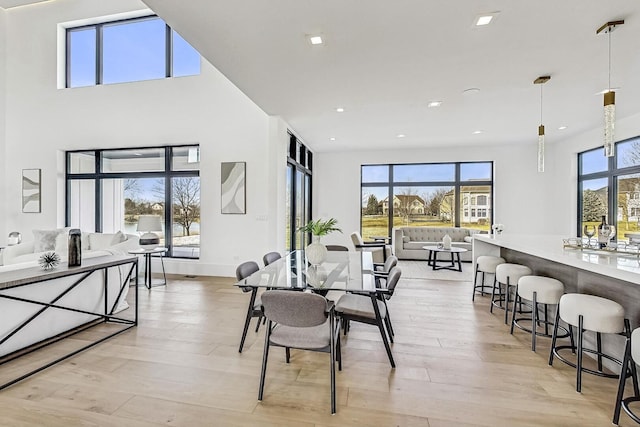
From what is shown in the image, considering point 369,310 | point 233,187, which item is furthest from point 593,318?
point 233,187

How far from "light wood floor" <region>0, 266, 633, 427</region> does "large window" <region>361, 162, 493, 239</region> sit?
16.6 feet

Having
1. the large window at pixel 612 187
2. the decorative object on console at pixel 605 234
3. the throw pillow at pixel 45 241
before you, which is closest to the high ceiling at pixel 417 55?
the large window at pixel 612 187

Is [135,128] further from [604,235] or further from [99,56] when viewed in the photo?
[604,235]

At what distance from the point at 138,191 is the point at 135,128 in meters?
1.23

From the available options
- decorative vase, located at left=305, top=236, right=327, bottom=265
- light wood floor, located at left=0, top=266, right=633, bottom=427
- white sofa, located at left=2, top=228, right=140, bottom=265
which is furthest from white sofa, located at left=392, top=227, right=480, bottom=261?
white sofa, located at left=2, top=228, right=140, bottom=265

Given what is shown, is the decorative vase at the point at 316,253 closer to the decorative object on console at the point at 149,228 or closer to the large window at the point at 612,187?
the decorative object on console at the point at 149,228

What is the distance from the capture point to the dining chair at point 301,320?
5.98 feet

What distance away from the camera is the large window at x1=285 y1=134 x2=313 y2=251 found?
5.98m

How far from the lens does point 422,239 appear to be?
7.78 m

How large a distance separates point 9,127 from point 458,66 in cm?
867

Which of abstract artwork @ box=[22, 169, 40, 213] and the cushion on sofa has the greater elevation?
abstract artwork @ box=[22, 169, 40, 213]

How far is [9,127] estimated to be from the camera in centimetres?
638

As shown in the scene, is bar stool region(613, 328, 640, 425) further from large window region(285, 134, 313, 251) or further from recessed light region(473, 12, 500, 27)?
large window region(285, 134, 313, 251)

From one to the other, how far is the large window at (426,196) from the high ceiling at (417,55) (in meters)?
2.79
